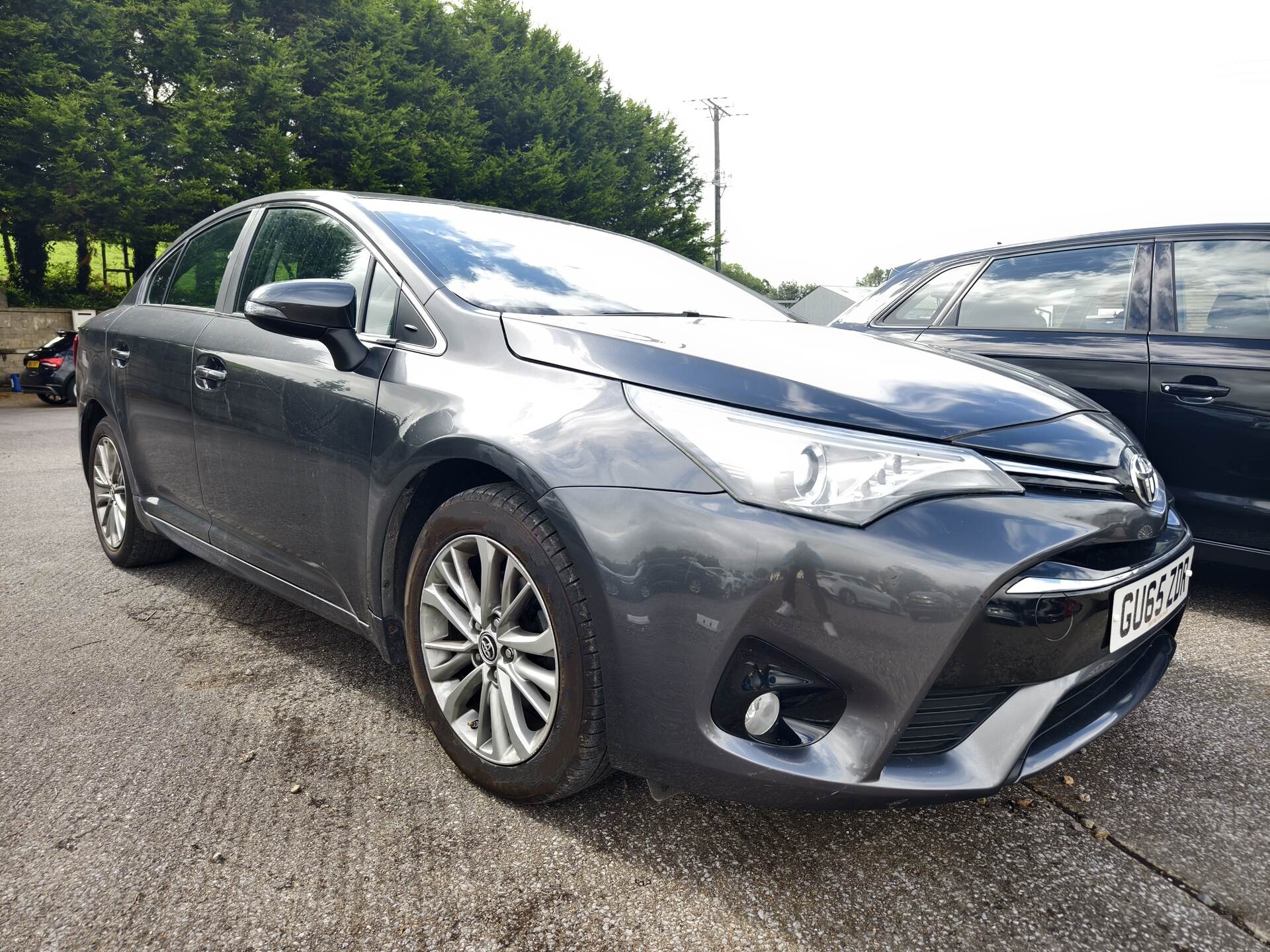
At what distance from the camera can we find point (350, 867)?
1782 millimetres

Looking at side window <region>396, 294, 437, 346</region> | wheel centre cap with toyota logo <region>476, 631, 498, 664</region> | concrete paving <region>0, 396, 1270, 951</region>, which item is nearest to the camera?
concrete paving <region>0, 396, 1270, 951</region>

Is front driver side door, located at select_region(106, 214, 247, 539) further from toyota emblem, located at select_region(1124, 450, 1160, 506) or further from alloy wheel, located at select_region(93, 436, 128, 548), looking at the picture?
toyota emblem, located at select_region(1124, 450, 1160, 506)

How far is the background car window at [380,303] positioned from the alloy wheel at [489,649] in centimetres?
66

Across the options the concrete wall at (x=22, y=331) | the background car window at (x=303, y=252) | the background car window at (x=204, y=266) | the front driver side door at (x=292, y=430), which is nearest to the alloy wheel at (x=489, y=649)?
the front driver side door at (x=292, y=430)

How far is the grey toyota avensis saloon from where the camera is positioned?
60.8 inches

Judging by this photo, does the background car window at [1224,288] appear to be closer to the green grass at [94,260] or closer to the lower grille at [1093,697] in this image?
the lower grille at [1093,697]

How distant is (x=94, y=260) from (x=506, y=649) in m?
26.5

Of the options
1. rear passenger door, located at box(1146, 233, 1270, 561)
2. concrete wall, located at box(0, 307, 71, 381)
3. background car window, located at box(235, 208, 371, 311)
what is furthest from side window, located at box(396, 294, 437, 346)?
concrete wall, located at box(0, 307, 71, 381)

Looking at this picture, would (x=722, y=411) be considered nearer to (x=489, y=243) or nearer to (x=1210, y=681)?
(x=489, y=243)

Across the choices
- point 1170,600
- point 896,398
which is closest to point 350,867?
point 896,398

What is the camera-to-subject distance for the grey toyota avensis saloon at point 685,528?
1544 mm

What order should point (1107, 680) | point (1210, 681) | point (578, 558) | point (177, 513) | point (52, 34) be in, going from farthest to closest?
1. point (52, 34)
2. point (177, 513)
3. point (1210, 681)
4. point (1107, 680)
5. point (578, 558)

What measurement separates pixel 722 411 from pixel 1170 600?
111 cm

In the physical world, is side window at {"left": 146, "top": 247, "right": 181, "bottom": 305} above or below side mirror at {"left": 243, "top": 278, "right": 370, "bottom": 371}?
above
